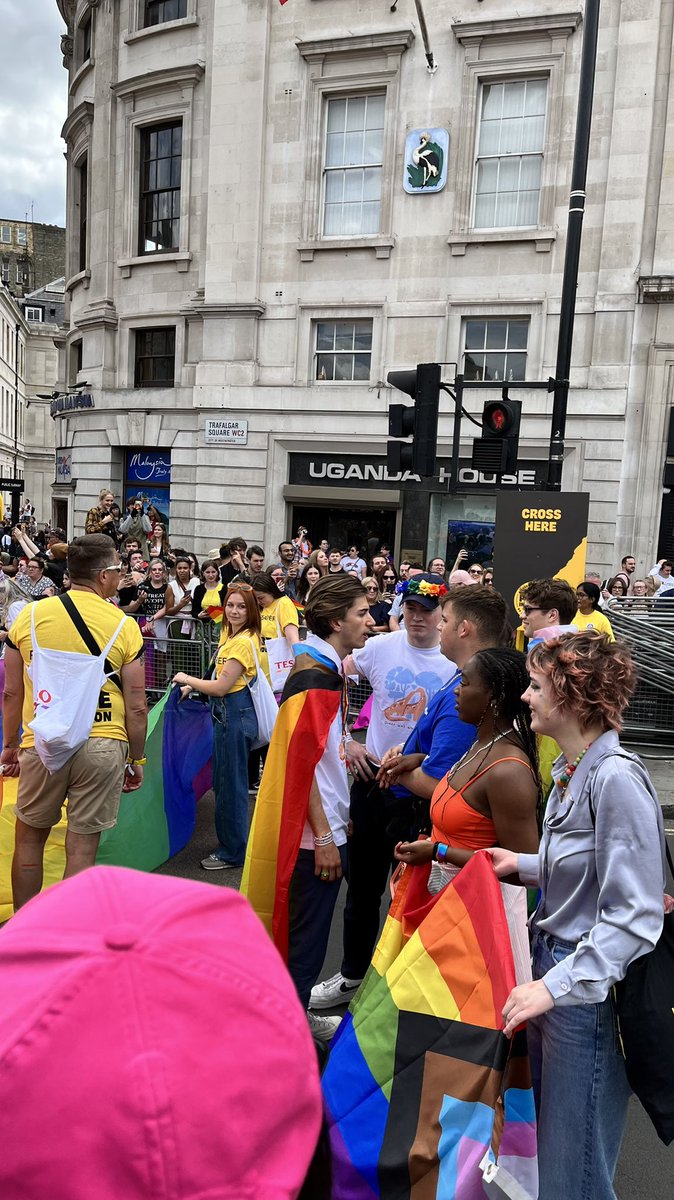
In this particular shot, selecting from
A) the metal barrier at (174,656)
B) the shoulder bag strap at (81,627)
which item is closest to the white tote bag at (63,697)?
the shoulder bag strap at (81,627)

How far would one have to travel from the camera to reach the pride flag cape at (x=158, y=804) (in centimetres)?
465

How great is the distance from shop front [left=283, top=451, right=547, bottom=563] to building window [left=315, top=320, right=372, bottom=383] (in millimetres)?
1791

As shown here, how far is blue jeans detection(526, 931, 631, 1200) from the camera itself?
2.13 meters

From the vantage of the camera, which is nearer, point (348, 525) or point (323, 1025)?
point (323, 1025)

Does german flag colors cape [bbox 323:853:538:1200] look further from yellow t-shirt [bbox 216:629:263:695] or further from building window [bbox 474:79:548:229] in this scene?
building window [bbox 474:79:548:229]

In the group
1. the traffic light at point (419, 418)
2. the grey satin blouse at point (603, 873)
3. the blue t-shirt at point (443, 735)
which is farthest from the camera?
the traffic light at point (419, 418)

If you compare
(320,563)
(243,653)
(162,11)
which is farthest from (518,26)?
(243,653)

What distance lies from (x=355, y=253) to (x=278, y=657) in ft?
45.3

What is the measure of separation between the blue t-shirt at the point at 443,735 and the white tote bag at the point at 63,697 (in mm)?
1704

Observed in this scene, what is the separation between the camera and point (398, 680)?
166 inches

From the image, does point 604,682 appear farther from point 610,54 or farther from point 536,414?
point 610,54

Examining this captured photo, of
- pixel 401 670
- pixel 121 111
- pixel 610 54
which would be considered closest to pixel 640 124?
pixel 610 54

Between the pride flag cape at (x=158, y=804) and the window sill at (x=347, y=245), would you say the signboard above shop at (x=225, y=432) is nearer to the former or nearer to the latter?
the window sill at (x=347, y=245)

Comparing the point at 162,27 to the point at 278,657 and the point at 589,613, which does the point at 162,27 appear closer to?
the point at 278,657
